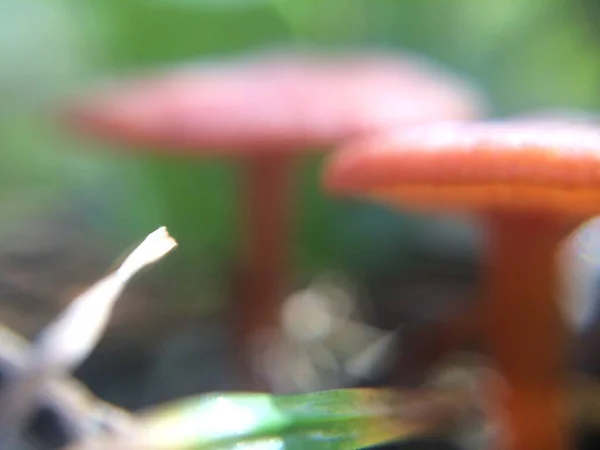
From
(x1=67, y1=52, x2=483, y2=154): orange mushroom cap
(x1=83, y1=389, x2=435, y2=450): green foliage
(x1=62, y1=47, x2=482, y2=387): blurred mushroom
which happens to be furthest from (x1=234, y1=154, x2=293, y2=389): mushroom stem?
(x1=83, y1=389, x2=435, y2=450): green foliage

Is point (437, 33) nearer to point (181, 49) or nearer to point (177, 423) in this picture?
point (181, 49)

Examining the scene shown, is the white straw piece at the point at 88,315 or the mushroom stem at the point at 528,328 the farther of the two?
→ the mushroom stem at the point at 528,328

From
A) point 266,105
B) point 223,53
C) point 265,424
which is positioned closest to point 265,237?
point 266,105

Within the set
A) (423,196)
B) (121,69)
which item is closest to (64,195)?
(121,69)

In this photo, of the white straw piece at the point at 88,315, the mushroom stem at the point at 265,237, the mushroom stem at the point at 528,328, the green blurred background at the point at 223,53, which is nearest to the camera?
the white straw piece at the point at 88,315

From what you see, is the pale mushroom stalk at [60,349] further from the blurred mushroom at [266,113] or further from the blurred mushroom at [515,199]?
the blurred mushroom at [266,113]

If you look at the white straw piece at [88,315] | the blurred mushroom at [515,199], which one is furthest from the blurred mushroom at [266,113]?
the white straw piece at [88,315]

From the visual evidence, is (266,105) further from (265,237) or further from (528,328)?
(528,328)

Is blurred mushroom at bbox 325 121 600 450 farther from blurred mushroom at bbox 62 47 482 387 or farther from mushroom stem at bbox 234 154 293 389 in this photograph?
mushroom stem at bbox 234 154 293 389
